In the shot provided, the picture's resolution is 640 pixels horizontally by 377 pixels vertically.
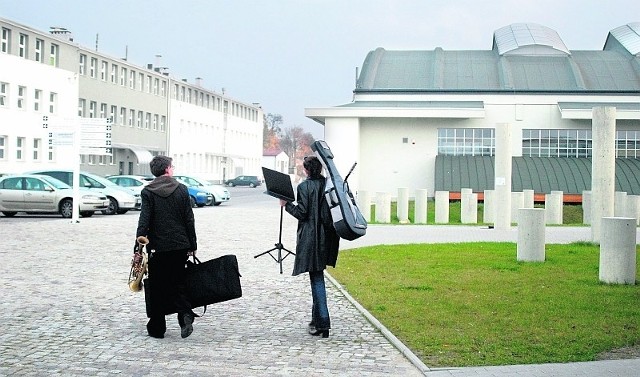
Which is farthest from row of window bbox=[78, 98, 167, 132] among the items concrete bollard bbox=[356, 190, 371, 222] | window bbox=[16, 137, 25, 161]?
concrete bollard bbox=[356, 190, 371, 222]

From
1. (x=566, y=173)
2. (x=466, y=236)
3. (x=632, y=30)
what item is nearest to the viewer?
(x=466, y=236)

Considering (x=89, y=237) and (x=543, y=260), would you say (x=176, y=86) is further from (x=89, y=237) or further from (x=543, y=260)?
(x=543, y=260)

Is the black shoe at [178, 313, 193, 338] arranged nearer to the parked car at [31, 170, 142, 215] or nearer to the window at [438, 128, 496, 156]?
the parked car at [31, 170, 142, 215]

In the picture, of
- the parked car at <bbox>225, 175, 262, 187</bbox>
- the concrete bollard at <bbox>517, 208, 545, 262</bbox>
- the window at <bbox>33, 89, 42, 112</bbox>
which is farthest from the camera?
Result: the parked car at <bbox>225, 175, 262, 187</bbox>

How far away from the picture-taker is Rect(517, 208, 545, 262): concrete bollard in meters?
Result: 15.8

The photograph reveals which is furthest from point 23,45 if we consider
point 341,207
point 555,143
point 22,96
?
point 341,207

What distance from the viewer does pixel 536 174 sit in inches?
1713

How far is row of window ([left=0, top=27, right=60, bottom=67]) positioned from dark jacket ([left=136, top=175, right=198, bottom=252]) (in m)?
47.6

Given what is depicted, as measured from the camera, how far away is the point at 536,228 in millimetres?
15719

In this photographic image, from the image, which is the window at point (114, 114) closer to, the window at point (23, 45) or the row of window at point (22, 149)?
the row of window at point (22, 149)

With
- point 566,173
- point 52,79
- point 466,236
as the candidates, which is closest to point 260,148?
point 52,79

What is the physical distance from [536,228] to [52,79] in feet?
159

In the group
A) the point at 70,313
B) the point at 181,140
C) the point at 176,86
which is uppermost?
the point at 176,86

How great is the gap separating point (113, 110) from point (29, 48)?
16713mm
